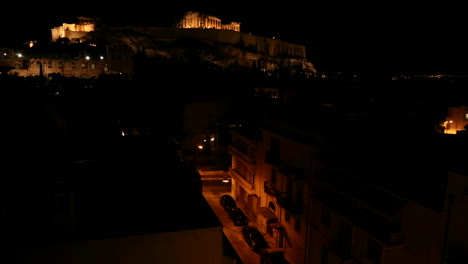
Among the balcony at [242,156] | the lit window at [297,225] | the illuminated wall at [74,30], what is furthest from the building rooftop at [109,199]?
the illuminated wall at [74,30]

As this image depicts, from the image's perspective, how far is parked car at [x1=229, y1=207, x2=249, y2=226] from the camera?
1916 cm

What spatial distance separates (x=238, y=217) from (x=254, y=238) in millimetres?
2680

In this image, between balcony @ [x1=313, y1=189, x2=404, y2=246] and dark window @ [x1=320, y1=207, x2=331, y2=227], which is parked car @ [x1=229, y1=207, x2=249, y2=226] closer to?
dark window @ [x1=320, y1=207, x2=331, y2=227]

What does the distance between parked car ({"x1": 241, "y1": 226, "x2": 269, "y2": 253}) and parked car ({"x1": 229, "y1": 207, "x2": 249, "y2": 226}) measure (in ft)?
4.37

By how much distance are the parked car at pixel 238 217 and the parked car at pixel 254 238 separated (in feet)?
4.37

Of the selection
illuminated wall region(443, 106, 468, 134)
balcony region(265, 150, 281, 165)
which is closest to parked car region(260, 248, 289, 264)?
balcony region(265, 150, 281, 165)

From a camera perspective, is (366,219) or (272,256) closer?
(366,219)

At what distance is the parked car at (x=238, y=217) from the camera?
1916 cm

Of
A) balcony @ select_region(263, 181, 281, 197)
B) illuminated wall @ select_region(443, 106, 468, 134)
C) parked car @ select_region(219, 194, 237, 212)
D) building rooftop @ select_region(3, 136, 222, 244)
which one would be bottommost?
parked car @ select_region(219, 194, 237, 212)

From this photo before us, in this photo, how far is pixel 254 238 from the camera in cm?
1681

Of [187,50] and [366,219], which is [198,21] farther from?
[366,219]

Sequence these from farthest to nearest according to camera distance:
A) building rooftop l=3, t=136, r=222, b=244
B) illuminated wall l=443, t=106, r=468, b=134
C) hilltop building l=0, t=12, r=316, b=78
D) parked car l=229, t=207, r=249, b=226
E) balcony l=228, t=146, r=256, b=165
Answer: hilltop building l=0, t=12, r=316, b=78, illuminated wall l=443, t=106, r=468, b=134, balcony l=228, t=146, r=256, b=165, parked car l=229, t=207, r=249, b=226, building rooftop l=3, t=136, r=222, b=244

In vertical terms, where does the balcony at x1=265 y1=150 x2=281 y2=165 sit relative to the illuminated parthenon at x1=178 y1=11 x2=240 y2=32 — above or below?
below

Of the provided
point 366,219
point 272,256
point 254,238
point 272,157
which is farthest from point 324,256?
point 272,157
